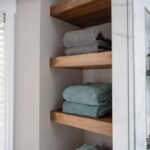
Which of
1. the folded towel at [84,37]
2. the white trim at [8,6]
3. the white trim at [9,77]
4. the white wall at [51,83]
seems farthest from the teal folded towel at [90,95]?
the white trim at [8,6]

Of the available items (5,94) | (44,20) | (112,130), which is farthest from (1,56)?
(112,130)

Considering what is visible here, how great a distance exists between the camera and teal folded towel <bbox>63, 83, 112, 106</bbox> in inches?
35.8

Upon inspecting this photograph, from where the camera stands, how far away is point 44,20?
40.7 inches

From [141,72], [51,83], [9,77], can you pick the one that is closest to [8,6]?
[9,77]

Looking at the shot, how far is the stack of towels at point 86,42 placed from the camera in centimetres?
93

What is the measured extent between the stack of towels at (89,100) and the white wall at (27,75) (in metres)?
0.19

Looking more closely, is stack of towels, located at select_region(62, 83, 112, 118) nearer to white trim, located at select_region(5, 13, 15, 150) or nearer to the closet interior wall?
the closet interior wall

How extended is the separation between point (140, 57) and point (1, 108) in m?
0.84

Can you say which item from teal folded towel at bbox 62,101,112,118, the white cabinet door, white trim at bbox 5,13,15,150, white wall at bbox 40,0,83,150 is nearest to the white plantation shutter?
white trim at bbox 5,13,15,150

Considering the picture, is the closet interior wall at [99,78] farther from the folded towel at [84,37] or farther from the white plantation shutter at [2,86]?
the white plantation shutter at [2,86]

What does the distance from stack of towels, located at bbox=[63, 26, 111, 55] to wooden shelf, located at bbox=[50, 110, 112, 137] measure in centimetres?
36

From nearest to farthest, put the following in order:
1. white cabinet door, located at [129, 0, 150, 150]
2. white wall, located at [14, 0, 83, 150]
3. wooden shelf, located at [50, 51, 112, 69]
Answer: white cabinet door, located at [129, 0, 150, 150]
wooden shelf, located at [50, 51, 112, 69]
white wall, located at [14, 0, 83, 150]

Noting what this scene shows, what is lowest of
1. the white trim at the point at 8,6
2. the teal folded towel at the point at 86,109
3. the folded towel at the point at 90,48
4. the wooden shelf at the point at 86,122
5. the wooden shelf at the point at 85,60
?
the wooden shelf at the point at 86,122

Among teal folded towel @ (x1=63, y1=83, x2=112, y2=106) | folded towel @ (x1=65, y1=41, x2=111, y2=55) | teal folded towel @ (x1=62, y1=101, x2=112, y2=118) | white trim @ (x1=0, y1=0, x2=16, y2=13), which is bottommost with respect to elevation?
teal folded towel @ (x1=62, y1=101, x2=112, y2=118)
